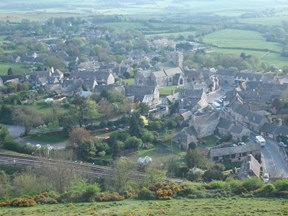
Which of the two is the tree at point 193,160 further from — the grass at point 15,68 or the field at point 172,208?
the grass at point 15,68

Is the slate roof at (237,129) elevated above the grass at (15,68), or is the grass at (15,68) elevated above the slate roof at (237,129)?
the slate roof at (237,129)

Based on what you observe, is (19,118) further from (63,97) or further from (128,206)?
(128,206)

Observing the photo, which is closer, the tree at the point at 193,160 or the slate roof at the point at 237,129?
the tree at the point at 193,160

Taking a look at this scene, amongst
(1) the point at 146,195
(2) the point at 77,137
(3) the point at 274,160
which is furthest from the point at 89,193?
(3) the point at 274,160

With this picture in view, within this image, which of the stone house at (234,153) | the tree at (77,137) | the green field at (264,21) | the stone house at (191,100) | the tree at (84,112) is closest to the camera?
the stone house at (234,153)

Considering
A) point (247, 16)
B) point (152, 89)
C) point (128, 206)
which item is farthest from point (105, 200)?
point (247, 16)

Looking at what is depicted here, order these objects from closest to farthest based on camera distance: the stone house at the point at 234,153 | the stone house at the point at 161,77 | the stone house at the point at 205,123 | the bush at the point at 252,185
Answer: the bush at the point at 252,185 < the stone house at the point at 234,153 < the stone house at the point at 205,123 < the stone house at the point at 161,77

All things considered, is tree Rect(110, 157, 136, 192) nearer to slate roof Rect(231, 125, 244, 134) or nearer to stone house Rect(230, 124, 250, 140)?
stone house Rect(230, 124, 250, 140)

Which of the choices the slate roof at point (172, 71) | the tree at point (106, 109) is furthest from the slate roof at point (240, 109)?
the slate roof at point (172, 71)
